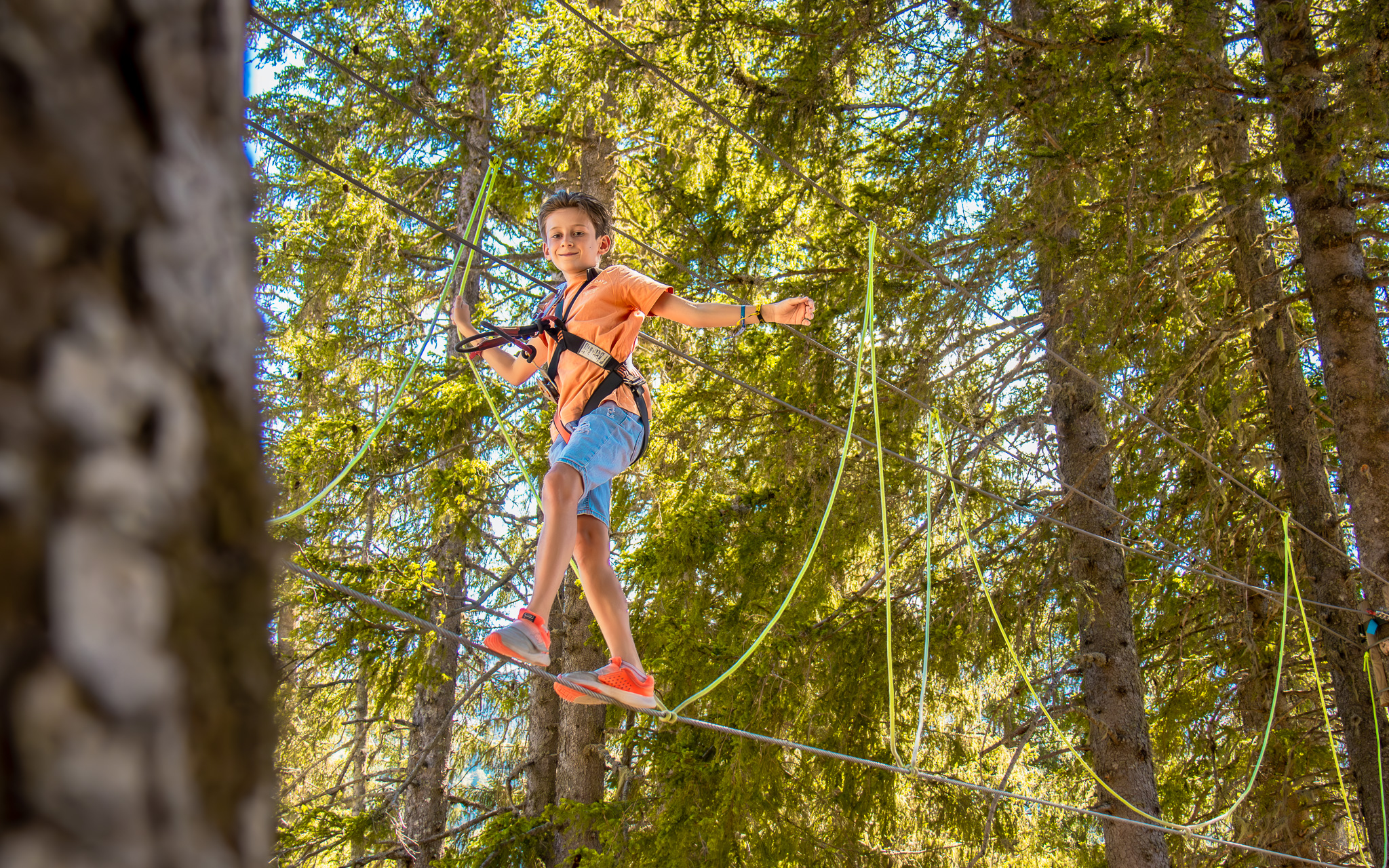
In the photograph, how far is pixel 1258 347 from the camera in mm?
6234

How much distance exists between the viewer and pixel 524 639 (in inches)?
114

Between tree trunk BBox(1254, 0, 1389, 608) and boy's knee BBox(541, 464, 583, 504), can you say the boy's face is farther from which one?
tree trunk BBox(1254, 0, 1389, 608)

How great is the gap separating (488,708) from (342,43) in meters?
6.30

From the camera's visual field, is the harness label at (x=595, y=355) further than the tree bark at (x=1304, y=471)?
No

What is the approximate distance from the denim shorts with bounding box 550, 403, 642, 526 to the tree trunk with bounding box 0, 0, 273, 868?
262 centimetres

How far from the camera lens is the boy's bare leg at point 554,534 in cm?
300

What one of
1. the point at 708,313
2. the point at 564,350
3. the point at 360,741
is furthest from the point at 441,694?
the point at 708,313

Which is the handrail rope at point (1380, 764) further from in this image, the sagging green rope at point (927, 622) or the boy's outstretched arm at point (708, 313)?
the boy's outstretched arm at point (708, 313)

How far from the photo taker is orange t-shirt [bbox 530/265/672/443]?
3.28 metres

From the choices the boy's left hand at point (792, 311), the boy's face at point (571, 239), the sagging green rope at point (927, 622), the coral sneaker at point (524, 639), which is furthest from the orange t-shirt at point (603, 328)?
the sagging green rope at point (927, 622)

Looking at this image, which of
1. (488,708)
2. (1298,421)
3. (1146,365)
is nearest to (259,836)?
(1146,365)

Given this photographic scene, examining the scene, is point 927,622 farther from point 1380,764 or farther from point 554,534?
point 1380,764

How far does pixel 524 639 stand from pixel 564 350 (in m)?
0.96

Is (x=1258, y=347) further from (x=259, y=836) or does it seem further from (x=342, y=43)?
(x=342, y=43)
